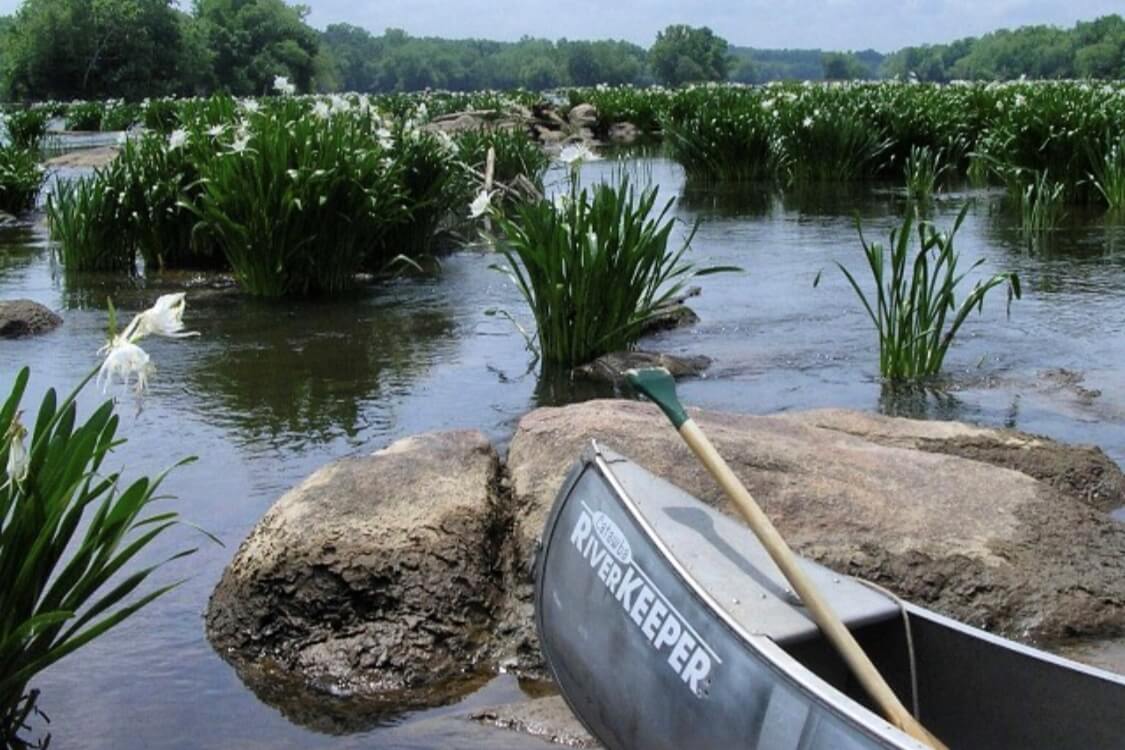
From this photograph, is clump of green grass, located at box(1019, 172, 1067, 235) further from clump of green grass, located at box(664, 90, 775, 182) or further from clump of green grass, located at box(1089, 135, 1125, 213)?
clump of green grass, located at box(664, 90, 775, 182)

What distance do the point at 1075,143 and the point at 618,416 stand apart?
11057 millimetres

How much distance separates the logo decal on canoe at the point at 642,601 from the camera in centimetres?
326

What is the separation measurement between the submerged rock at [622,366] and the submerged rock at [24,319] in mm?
3512

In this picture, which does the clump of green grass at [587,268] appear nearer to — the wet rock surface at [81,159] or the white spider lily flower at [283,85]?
the white spider lily flower at [283,85]

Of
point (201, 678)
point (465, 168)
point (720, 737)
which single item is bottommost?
point (201, 678)

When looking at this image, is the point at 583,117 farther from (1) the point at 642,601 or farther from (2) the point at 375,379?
(1) the point at 642,601

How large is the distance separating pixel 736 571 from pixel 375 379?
15.9 feet

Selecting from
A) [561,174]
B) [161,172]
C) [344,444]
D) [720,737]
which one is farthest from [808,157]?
[720,737]

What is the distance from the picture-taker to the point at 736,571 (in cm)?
352

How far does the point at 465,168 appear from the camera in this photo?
1237cm

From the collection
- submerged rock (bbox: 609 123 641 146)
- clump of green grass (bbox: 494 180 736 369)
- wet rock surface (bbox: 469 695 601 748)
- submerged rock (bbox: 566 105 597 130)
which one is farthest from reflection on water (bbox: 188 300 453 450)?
submerged rock (bbox: 566 105 597 130)

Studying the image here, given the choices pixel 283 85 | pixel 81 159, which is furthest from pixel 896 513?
pixel 81 159

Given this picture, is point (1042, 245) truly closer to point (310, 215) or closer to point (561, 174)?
point (310, 215)

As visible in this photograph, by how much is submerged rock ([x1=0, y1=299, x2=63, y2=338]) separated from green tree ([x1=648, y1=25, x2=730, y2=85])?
10908 centimetres
